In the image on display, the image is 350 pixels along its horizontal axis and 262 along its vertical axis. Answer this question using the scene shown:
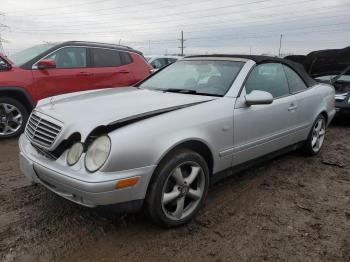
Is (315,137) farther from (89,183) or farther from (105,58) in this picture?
(105,58)

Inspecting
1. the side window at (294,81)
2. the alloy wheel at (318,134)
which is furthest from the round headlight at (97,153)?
the alloy wheel at (318,134)

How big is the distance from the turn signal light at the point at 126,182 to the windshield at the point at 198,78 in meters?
1.46

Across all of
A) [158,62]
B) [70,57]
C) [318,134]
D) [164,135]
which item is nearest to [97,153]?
[164,135]

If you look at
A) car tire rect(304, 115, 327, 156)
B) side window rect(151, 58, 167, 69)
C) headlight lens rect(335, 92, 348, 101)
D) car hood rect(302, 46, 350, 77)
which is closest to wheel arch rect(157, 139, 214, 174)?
car tire rect(304, 115, 327, 156)

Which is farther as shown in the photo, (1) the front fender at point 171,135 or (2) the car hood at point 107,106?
(2) the car hood at point 107,106

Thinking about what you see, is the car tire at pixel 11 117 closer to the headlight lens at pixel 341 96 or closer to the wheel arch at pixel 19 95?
the wheel arch at pixel 19 95

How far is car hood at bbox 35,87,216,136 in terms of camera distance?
2.96 m

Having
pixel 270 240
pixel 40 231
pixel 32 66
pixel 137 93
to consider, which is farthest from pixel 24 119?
pixel 270 240

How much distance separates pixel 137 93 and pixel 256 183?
1.77 m

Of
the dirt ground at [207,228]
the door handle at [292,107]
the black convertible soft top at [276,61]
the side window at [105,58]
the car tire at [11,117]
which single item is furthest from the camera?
the side window at [105,58]

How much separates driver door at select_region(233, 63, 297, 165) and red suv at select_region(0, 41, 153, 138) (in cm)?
360

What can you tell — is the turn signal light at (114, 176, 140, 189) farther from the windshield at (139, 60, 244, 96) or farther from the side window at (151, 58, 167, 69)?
the side window at (151, 58, 167, 69)

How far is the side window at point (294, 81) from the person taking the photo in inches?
193

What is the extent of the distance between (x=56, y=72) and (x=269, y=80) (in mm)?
3846
